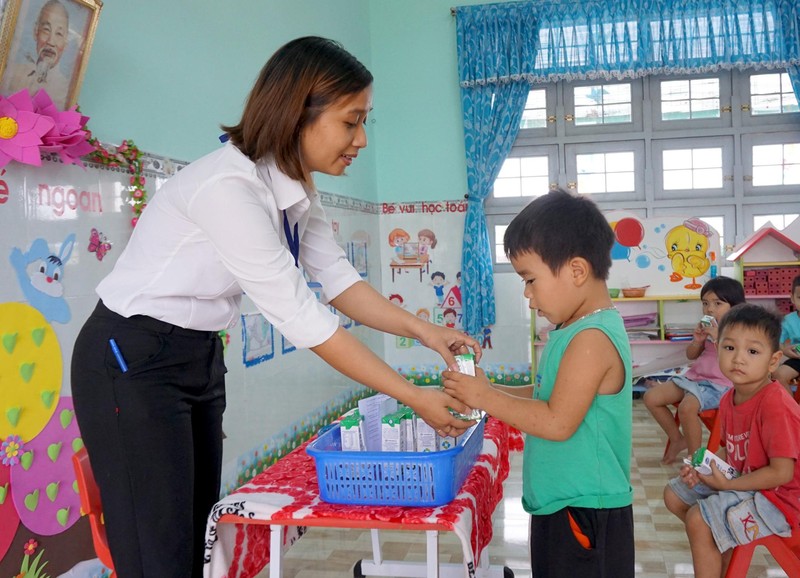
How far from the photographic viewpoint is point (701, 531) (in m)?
2.13

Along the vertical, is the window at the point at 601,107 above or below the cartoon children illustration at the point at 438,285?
above

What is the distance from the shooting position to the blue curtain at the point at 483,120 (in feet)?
18.4

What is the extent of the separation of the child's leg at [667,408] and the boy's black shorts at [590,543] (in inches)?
95.4

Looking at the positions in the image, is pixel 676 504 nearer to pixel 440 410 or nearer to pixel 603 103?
pixel 440 410

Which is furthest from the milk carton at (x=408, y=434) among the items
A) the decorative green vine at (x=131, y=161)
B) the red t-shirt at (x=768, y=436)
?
the decorative green vine at (x=131, y=161)

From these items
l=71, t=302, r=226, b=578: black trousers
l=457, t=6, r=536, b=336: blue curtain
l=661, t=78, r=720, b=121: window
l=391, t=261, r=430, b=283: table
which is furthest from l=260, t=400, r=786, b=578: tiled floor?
l=661, t=78, r=720, b=121: window

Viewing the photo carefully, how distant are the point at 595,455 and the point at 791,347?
113 inches

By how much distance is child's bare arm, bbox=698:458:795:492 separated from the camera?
2.01m

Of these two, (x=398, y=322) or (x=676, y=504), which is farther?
(x=676, y=504)

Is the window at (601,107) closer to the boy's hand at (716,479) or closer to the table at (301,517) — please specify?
the boy's hand at (716,479)

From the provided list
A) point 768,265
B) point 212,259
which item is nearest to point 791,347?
point 768,265

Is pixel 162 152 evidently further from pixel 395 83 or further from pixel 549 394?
pixel 395 83

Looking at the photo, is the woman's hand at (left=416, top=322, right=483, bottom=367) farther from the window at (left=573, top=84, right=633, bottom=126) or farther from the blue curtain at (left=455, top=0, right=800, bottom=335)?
the window at (left=573, top=84, right=633, bottom=126)

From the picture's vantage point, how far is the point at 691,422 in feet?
11.9
